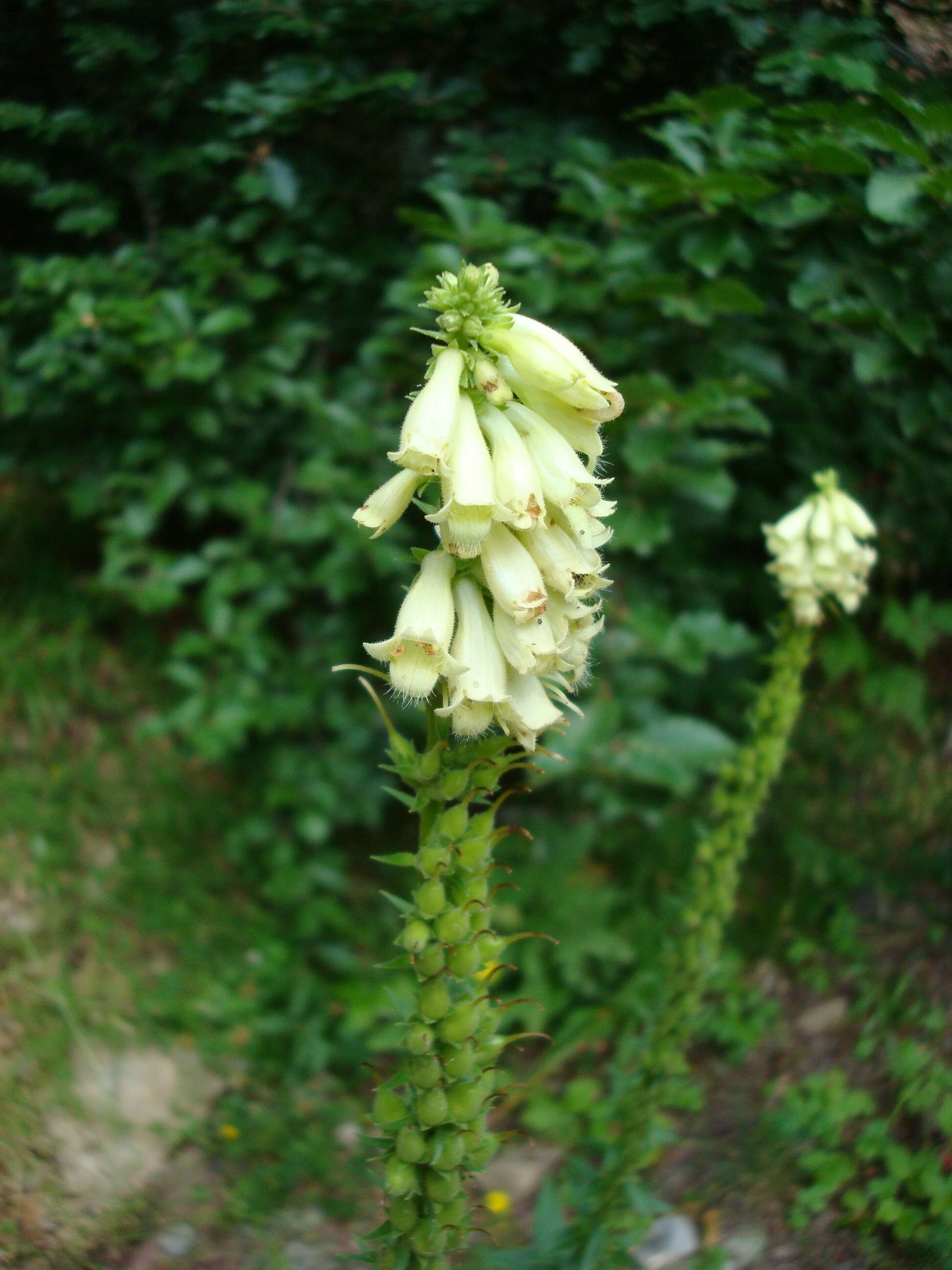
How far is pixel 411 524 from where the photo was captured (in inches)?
117

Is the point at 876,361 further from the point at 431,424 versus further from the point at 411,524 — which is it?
the point at 431,424

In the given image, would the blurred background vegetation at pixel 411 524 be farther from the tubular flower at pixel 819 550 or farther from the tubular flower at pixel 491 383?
the tubular flower at pixel 491 383

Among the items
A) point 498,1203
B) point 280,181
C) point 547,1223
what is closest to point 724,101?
point 280,181

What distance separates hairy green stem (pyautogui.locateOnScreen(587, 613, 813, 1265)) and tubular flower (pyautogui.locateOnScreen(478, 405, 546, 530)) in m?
1.02

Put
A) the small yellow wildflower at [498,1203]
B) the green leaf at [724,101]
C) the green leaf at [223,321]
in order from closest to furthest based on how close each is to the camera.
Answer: the green leaf at [724,101], the small yellow wildflower at [498,1203], the green leaf at [223,321]

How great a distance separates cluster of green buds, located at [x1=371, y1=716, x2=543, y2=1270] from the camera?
134 cm

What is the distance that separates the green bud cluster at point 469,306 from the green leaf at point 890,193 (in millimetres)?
1292

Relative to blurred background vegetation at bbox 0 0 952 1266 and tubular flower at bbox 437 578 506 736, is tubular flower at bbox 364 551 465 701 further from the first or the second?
blurred background vegetation at bbox 0 0 952 1266

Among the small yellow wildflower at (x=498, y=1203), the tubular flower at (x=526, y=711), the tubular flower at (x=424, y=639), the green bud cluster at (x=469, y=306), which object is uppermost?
the green bud cluster at (x=469, y=306)

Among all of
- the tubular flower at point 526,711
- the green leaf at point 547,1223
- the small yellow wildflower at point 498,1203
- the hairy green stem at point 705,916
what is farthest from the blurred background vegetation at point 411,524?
the tubular flower at point 526,711

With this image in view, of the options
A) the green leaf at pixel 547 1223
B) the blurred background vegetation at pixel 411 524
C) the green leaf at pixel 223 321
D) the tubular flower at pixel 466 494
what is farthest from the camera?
the green leaf at pixel 223 321

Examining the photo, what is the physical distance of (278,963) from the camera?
3025 millimetres

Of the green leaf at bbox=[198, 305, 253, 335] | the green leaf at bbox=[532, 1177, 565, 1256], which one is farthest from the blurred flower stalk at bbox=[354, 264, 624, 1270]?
the green leaf at bbox=[198, 305, 253, 335]

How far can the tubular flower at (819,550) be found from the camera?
2006 millimetres
